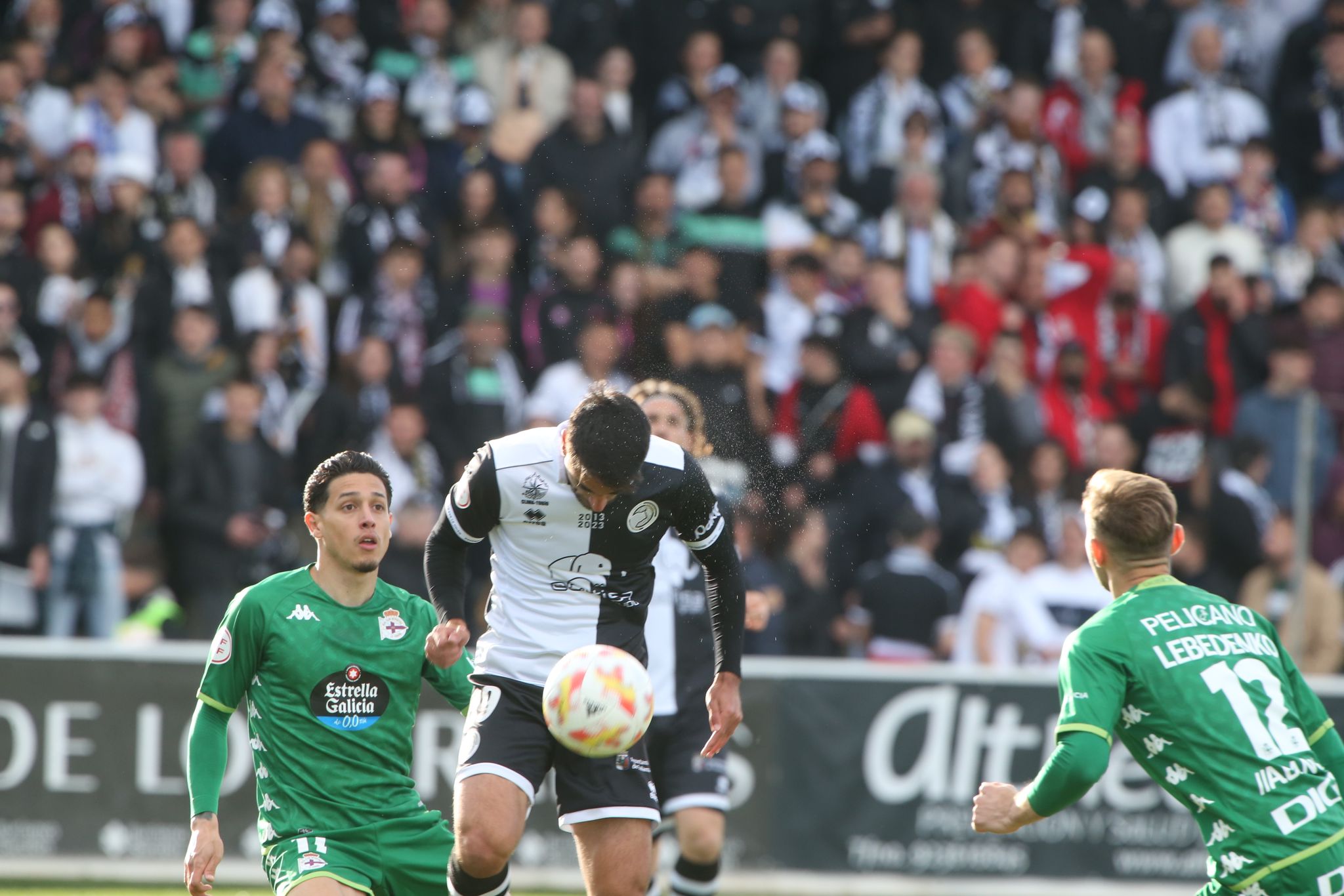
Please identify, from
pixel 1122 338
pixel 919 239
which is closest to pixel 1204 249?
pixel 1122 338

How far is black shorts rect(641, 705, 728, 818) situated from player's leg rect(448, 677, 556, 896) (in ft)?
5.55

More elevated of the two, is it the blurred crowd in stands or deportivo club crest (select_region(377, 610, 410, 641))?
the blurred crowd in stands

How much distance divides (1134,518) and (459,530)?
7.94 feet

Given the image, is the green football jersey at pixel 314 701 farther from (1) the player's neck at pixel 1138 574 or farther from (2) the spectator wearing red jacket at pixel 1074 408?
(2) the spectator wearing red jacket at pixel 1074 408

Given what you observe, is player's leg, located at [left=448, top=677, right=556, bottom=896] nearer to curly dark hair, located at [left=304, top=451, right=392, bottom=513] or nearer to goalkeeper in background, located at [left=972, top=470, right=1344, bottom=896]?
curly dark hair, located at [left=304, top=451, right=392, bottom=513]

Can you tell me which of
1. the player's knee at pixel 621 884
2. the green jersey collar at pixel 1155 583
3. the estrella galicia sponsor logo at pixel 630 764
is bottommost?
the player's knee at pixel 621 884

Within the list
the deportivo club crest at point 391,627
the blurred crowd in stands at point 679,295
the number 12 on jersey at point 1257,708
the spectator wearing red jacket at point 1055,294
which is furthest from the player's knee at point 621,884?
the spectator wearing red jacket at point 1055,294

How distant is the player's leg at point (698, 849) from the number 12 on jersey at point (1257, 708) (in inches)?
134

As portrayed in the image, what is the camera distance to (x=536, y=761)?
6332mm

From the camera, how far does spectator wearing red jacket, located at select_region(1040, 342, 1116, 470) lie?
531 inches

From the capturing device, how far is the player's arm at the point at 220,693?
5.80 metres

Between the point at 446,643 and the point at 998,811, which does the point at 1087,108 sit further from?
the point at 998,811

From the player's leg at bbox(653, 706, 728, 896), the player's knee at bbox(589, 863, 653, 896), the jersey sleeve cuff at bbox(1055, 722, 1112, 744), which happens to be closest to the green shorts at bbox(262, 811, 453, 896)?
the player's knee at bbox(589, 863, 653, 896)

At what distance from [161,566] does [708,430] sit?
3900 mm
